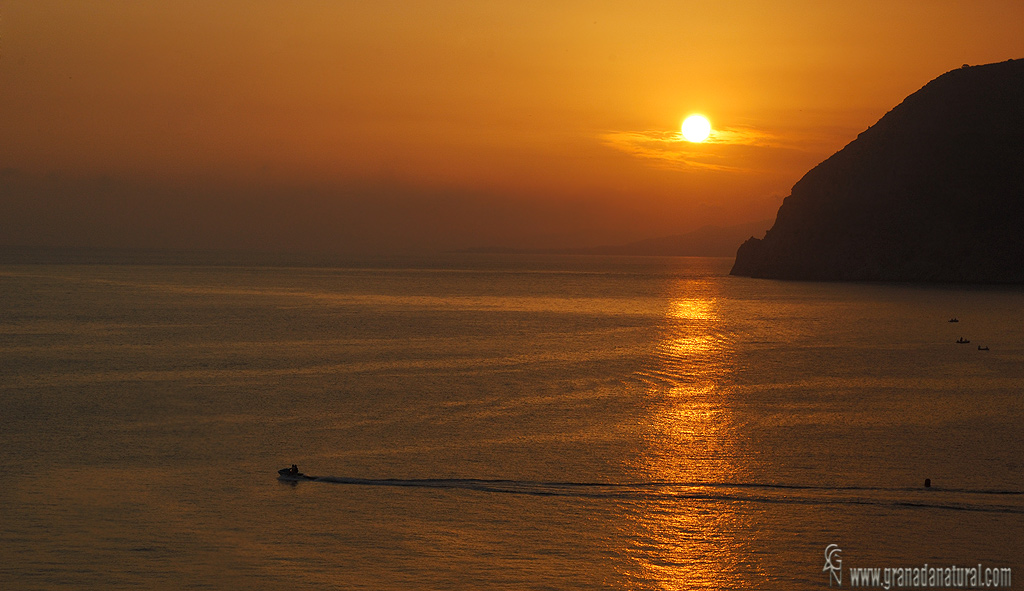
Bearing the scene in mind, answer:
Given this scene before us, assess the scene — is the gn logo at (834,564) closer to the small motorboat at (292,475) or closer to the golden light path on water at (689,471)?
the golden light path on water at (689,471)

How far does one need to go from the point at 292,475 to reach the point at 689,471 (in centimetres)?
1288

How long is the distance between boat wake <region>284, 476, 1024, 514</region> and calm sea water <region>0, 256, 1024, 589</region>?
0.11m

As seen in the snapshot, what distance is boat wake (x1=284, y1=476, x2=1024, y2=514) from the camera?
2598 cm

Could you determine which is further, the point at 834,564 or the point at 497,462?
the point at 497,462

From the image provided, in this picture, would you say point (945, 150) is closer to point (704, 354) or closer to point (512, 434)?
point (704, 354)

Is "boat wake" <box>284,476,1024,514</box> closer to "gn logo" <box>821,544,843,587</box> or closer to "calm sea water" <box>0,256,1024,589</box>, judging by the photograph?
"calm sea water" <box>0,256,1024,589</box>

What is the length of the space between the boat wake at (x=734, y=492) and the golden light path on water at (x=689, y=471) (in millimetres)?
784

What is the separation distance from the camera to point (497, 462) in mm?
30609

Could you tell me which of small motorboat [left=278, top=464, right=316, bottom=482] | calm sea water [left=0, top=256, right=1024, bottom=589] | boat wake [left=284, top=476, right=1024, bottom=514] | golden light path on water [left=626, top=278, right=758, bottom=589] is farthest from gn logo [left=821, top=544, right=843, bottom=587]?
small motorboat [left=278, top=464, right=316, bottom=482]

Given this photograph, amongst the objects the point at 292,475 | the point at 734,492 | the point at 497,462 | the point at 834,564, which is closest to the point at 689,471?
the point at 734,492

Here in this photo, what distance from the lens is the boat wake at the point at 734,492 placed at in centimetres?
2598

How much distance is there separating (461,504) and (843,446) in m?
15.7

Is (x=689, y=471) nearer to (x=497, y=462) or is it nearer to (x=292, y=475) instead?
(x=497, y=462)

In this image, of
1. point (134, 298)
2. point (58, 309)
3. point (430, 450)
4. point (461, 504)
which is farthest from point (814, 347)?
point (134, 298)
